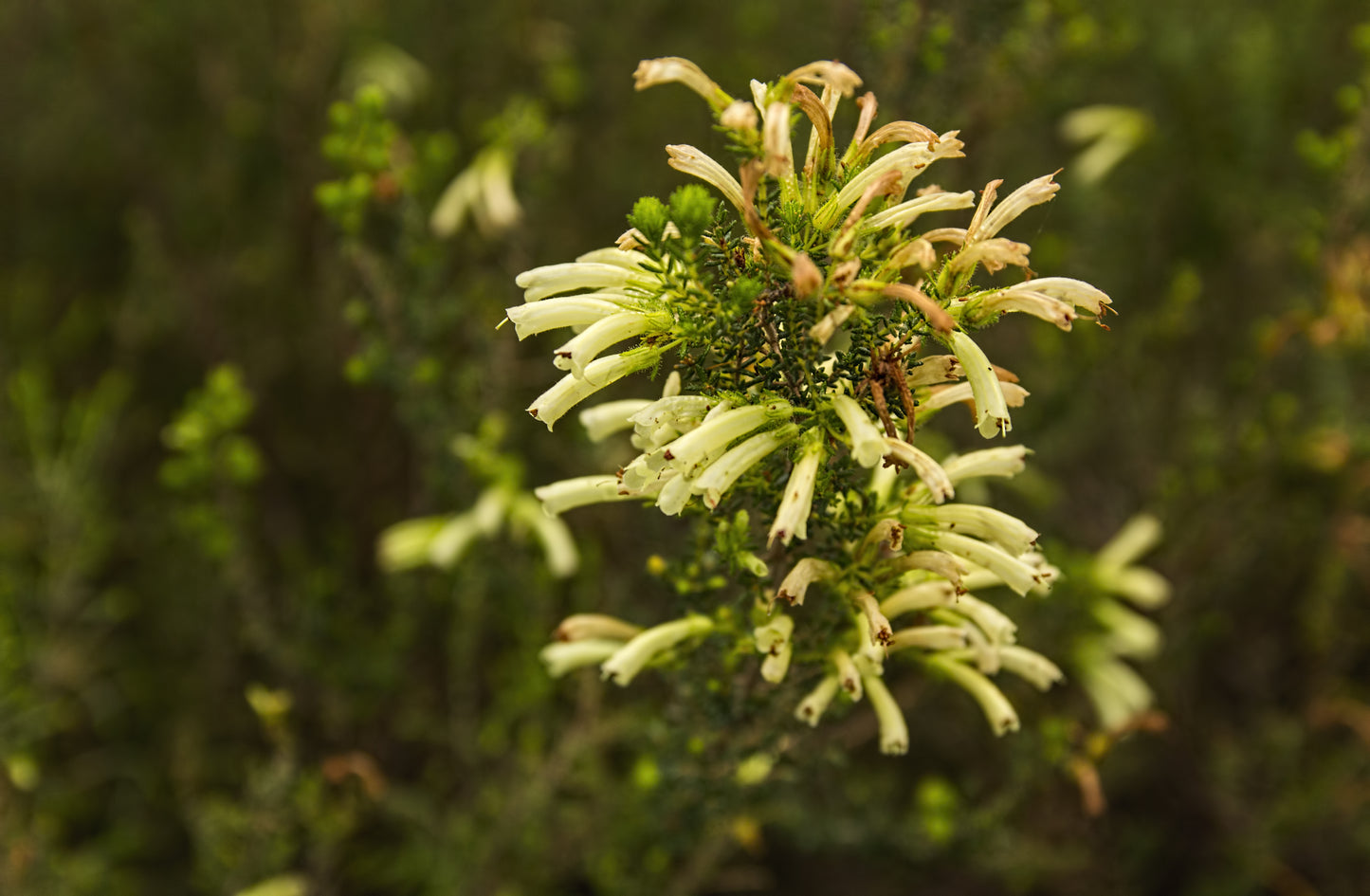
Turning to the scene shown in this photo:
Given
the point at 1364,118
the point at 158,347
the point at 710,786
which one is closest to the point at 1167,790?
the point at 1364,118

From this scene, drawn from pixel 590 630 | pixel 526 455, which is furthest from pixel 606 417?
pixel 526 455

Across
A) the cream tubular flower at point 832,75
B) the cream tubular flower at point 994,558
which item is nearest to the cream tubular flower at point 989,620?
the cream tubular flower at point 994,558

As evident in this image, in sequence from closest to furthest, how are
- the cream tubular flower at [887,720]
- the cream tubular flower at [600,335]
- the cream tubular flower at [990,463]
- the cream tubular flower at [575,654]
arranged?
the cream tubular flower at [600,335]
the cream tubular flower at [990,463]
the cream tubular flower at [887,720]
the cream tubular flower at [575,654]

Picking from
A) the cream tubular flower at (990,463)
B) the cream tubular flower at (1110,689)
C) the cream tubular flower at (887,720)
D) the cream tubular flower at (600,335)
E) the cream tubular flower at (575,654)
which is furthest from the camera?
the cream tubular flower at (1110,689)

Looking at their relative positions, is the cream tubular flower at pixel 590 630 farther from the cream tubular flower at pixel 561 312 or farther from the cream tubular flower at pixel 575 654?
the cream tubular flower at pixel 561 312

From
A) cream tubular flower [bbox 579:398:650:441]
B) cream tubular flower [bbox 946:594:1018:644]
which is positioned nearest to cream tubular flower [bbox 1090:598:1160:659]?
cream tubular flower [bbox 946:594:1018:644]

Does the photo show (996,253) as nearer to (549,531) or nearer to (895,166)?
(895,166)

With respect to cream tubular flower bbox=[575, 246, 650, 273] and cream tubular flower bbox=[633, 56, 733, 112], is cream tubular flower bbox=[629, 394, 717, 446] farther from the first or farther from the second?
cream tubular flower bbox=[633, 56, 733, 112]
